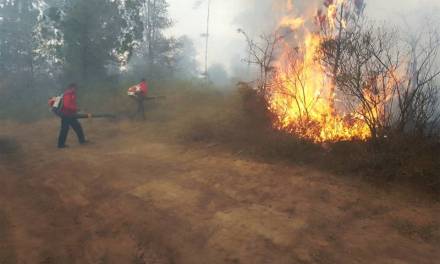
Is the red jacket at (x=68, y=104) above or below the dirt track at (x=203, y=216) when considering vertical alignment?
Result: above

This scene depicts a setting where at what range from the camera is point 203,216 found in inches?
256

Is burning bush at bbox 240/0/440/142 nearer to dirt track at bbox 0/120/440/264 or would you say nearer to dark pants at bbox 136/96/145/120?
dirt track at bbox 0/120/440/264

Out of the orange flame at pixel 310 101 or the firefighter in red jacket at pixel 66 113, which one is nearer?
the orange flame at pixel 310 101

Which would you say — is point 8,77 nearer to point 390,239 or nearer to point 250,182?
point 250,182

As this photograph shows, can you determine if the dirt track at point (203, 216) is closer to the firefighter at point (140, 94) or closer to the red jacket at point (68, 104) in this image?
the red jacket at point (68, 104)

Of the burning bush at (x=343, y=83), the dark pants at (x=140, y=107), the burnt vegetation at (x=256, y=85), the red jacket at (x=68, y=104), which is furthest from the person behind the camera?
the dark pants at (x=140, y=107)

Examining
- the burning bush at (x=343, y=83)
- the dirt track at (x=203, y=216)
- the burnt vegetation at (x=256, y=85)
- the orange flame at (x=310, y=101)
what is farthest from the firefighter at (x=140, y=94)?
the dirt track at (x=203, y=216)

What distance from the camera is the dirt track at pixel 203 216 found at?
5.41m

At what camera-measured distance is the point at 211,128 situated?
12.1m

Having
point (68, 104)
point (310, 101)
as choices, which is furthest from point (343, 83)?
point (68, 104)

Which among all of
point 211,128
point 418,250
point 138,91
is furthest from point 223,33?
point 418,250

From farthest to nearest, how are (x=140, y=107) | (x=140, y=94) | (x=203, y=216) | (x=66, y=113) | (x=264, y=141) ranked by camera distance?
(x=140, y=107) < (x=140, y=94) < (x=66, y=113) < (x=264, y=141) < (x=203, y=216)

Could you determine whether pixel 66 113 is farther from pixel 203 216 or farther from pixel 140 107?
pixel 203 216

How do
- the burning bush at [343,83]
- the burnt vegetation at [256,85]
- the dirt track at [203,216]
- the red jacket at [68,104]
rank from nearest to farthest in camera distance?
the dirt track at [203,216]
the burnt vegetation at [256,85]
the burning bush at [343,83]
the red jacket at [68,104]
